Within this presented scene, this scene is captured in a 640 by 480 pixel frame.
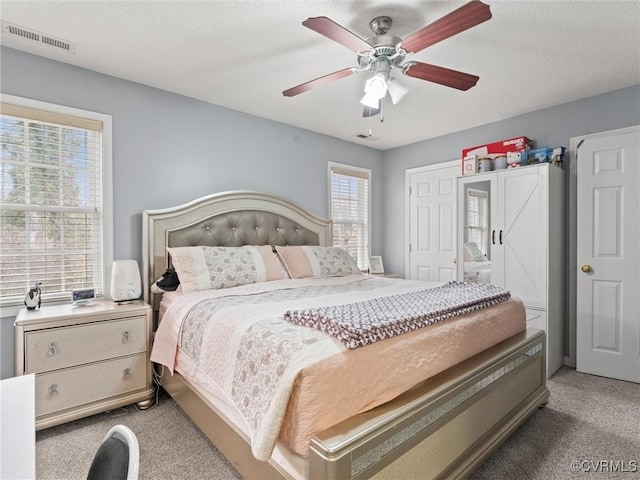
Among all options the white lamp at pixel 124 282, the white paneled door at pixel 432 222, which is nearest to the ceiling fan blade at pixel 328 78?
the white lamp at pixel 124 282

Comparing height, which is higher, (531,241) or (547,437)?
(531,241)

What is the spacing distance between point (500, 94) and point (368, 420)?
308 centimetres

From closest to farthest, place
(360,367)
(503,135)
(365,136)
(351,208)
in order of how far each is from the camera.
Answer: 1. (360,367)
2. (503,135)
3. (365,136)
4. (351,208)

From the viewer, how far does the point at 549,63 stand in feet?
8.50

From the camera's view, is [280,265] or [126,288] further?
[280,265]

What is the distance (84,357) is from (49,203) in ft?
3.85

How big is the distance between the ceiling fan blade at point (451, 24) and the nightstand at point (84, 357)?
2.40m

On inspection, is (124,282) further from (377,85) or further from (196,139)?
(377,85)

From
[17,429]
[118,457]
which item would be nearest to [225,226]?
[17,429]

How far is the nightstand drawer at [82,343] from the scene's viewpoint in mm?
2076

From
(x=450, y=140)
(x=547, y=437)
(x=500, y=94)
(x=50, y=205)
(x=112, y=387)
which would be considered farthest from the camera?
(x=450, y=140)

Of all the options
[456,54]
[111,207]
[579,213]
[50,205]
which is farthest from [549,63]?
[50,205]

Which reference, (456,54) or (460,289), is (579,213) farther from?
(456,54)

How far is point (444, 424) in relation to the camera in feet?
5.12
